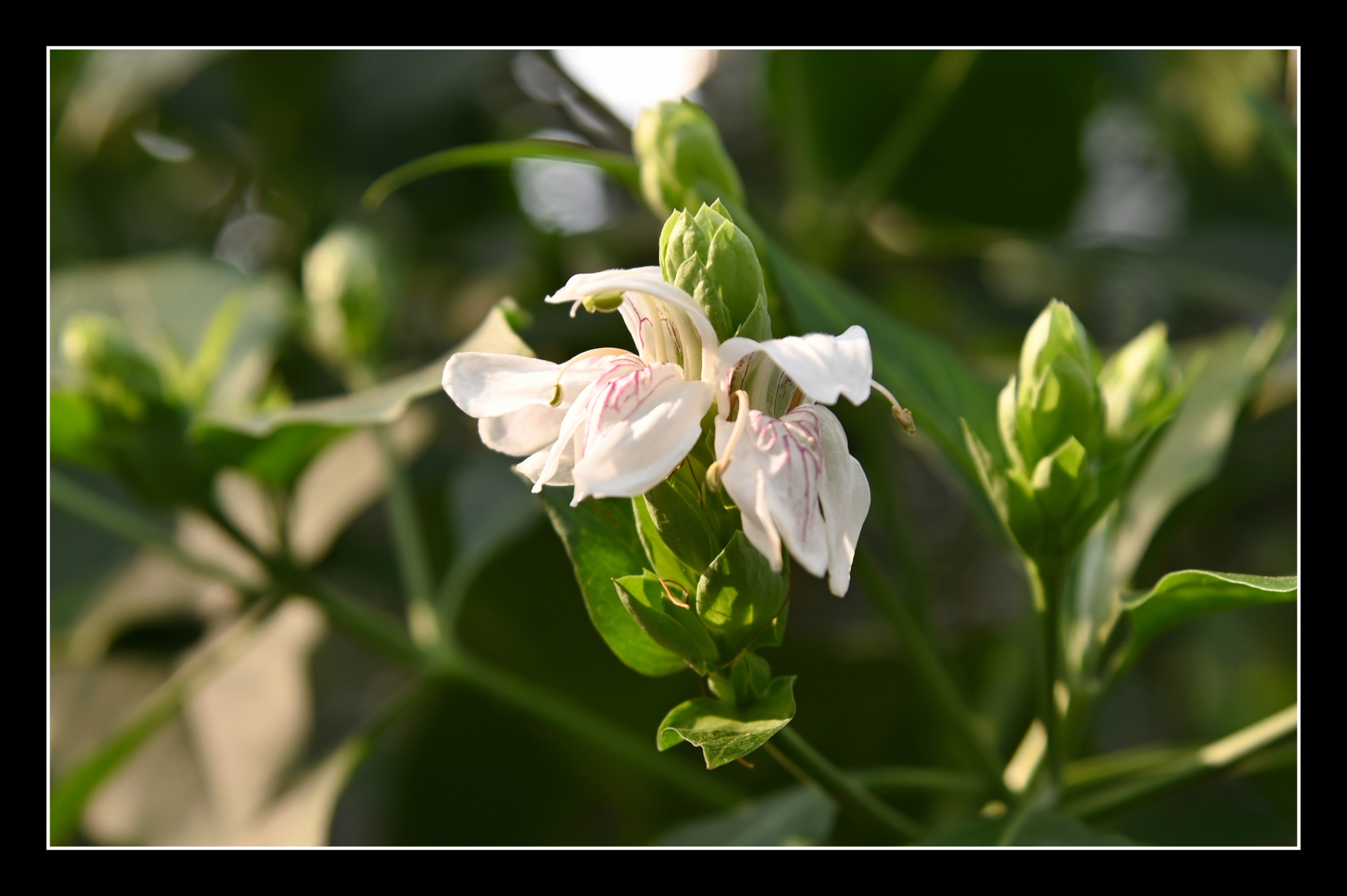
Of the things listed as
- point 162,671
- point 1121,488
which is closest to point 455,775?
point 162,671

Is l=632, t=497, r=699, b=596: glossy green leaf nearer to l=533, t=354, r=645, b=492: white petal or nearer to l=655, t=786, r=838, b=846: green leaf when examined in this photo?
l=533, t=354, r=645, b=492: white petal

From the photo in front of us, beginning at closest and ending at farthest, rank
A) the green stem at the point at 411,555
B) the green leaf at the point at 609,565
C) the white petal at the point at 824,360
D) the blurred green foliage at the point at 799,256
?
the white petal at the point at 824,360 < the green leaf at the point at 609,565 < the green stem at the point at 411,555 < the blurred green foliage at the point at 799,256

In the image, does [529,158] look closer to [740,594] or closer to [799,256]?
[740,594]

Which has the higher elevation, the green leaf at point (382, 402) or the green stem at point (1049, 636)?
the green leaf at point (382, 402)

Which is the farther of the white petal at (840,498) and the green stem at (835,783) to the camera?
the green stem at (835,783)

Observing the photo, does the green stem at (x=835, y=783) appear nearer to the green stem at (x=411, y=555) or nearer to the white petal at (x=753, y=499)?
the white petal at (x=753, y=499)

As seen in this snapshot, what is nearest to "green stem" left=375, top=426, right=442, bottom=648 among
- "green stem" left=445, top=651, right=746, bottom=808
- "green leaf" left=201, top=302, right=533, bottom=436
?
"green stem" left=445, top=651, right=746, bottom=808

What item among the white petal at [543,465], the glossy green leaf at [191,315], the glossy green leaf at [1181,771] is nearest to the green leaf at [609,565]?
the white petal at [543,465]
